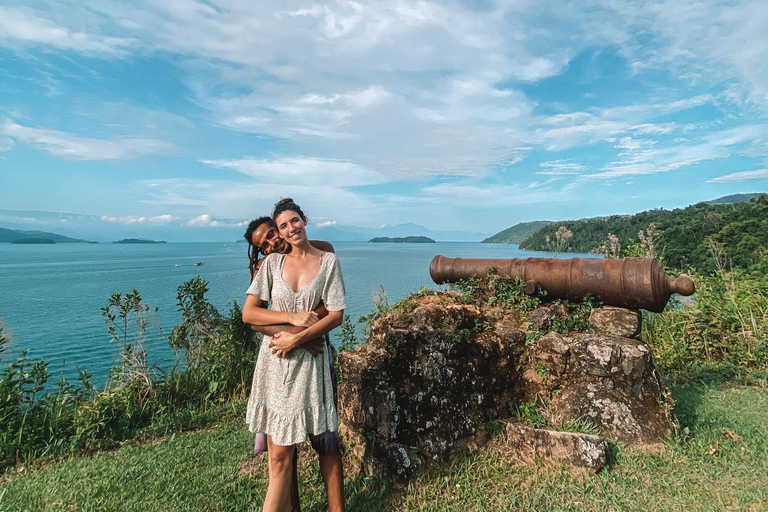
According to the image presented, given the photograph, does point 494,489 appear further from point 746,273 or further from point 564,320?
point 746,273

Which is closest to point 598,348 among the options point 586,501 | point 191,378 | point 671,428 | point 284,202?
point 671,428

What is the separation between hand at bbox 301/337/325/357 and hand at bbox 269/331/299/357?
4.3 inches

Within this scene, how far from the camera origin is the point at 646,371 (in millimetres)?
3902

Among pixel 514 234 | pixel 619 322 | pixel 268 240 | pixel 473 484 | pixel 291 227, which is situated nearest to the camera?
pixel 291 227

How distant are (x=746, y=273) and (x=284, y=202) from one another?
8.82 metres

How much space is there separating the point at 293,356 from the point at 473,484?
6.14ft

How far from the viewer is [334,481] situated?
289cm

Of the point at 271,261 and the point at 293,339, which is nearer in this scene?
the point at 293,339

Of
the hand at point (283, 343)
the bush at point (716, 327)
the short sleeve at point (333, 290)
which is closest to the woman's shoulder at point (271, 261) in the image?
the short sleeve at point (333, 290)

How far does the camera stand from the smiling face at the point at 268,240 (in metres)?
3.02

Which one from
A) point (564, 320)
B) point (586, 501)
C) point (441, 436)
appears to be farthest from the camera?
point (564, 320)

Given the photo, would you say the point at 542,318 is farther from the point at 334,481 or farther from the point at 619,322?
the point at 334,481

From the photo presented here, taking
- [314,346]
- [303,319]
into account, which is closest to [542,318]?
[314,346]

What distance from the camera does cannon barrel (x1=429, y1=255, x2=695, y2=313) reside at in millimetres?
4176
